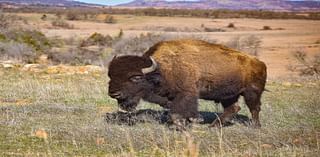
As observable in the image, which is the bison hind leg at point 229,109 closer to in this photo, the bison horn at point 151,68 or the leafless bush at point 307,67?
the bison horn at point 151,68

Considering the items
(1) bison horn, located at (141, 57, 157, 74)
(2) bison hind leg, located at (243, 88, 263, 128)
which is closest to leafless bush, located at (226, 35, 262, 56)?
(2) bison hind leg, located at (243, 88, 263, 128)

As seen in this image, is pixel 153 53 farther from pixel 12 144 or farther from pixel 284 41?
pixel 284 41

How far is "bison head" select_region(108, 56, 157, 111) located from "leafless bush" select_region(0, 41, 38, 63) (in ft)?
64.8

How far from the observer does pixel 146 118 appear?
12555 millimetres

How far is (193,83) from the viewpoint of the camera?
12227 mm

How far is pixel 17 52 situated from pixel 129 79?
21.3m

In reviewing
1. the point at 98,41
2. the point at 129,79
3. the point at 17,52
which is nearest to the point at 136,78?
the point at 129,79

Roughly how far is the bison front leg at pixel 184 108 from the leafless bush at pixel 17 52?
65.0 feet

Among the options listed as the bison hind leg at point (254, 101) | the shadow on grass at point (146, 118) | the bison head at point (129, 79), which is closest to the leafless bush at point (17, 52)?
the shadow on grass at point (146, 118)

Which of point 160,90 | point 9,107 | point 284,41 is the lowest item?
point 284,41

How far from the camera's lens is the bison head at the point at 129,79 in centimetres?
1147

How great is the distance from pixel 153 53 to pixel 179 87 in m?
0.91

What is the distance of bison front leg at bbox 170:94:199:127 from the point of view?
472 inches

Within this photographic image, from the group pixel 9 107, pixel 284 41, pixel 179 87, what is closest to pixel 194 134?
pixel 179 87
